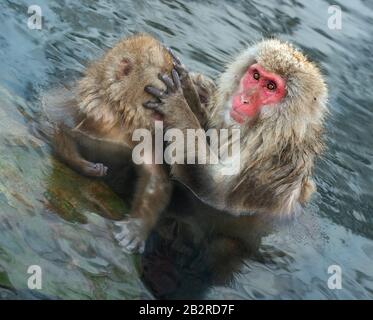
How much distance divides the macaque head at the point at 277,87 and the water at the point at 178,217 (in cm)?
108

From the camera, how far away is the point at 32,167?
551 cm

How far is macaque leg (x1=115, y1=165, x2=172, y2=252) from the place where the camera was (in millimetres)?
5266

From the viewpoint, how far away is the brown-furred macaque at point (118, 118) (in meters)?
5.81

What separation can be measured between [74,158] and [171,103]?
35.8 inches

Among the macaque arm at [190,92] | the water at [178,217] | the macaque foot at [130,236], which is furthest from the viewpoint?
the macaque arm at [190,92]

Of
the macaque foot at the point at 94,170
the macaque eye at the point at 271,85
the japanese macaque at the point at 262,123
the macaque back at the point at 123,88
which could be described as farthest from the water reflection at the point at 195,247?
the macaque eye at the point at 271,85

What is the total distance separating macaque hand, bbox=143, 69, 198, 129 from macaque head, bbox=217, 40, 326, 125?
0.41 metres

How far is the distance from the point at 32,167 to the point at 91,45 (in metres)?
2.82

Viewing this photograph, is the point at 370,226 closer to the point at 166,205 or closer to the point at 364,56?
the point at 166,205

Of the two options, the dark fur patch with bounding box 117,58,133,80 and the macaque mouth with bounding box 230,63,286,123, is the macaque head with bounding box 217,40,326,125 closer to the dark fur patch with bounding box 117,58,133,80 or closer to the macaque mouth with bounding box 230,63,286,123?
the macaque mouth with bounding box 230,63,286,123

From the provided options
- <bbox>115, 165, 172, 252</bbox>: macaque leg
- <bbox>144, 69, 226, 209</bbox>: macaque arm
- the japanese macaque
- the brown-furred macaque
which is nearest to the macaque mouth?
the japanese macaque

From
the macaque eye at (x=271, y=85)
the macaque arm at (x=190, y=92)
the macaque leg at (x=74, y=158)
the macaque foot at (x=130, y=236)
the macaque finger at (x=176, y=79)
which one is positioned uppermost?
the macaque eye at (x=271, y=85)

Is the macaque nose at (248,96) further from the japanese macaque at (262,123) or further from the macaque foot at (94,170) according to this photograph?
the macaque foot at (94,170)
